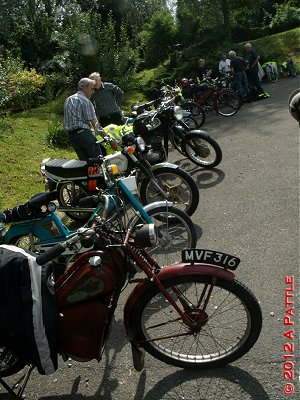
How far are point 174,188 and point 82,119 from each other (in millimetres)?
1816

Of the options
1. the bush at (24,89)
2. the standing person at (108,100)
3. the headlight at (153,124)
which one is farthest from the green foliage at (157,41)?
the headlight at (153,124)

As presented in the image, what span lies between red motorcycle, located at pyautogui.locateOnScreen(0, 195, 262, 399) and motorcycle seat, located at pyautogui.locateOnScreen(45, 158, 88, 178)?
7.36ft

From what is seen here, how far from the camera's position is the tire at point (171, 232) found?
149 inches

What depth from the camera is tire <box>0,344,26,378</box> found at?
2792 millimetres

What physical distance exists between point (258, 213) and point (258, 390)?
2.70 m

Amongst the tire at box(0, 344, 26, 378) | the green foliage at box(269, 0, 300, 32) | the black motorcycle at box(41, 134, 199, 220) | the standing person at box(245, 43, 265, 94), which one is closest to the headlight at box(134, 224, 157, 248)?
the tire at box(0, 344, 26, 378)

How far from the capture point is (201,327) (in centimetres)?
276

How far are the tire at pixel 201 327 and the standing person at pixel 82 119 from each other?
3312mm

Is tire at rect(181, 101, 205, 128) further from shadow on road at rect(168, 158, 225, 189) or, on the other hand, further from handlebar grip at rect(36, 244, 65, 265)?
handlebar grip at rect(36, 244, 65, 265)

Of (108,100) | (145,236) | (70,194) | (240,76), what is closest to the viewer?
(145,236)

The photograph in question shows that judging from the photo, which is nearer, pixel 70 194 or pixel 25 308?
pixel 25 308

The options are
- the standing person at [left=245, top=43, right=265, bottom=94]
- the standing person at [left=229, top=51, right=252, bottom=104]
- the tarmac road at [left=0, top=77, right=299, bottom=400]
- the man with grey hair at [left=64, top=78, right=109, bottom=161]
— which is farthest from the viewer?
the standing person at [left=245, top=43, right=265, bottom=94]

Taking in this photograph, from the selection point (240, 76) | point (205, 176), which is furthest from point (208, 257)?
point (240, 76)

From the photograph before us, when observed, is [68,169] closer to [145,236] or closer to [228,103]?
[145,236]
